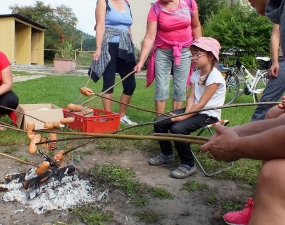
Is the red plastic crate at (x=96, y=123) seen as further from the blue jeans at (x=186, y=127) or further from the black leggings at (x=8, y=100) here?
the blue jeans at (x=186, y=127)

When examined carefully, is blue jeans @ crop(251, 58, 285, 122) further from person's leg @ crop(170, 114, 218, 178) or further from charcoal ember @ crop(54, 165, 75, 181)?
charcoal ember @ crop(54, 165, 75, 181)

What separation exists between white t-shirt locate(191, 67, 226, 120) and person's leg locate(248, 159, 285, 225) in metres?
1.82

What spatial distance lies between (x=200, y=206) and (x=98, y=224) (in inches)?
30.6

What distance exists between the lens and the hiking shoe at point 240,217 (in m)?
2.36

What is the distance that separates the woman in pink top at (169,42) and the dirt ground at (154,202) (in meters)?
1.07

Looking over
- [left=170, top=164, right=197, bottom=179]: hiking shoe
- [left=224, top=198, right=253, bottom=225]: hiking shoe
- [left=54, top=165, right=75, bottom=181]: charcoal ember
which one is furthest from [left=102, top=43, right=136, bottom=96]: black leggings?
[left=224, top=198, right=253, bottom=225]: hiking shoe

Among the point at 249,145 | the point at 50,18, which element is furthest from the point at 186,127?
the point at 50,18

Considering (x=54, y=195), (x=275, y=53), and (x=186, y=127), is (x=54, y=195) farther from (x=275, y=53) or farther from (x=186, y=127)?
(x=275, y=53)

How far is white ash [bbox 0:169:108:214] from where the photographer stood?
2580mm

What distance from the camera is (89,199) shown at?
2.72 m

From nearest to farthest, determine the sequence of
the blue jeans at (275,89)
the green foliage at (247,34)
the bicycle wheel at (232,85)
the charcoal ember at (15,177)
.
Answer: the charcoal ember at (15,177) < the blue jeans at (275,89) < the bicycle wheel at (232,85) < the green foliage at (247,34)

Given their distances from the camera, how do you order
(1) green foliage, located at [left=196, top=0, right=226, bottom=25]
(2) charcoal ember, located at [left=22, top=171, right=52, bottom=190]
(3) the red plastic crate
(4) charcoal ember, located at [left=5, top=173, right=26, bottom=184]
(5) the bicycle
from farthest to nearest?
1. (1) green foliage, located at [left=196, top=0, right=226, bottom=25]
2. (5) the bicycle
3. (3) the red plastic crate
4. (4) charcoal ember, located at [left=5, top=173, right=26, bottom=184]
5. (2) charcoal ember, located at [left=22, top=171, right=52, bottom=190]

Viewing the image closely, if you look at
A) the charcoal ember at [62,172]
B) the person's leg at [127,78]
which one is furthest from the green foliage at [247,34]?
the charcoal ember at [62,172]

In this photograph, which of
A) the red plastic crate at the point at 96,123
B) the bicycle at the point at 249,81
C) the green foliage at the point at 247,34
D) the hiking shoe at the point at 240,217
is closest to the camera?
the hiking shoe at the point at 240,217
